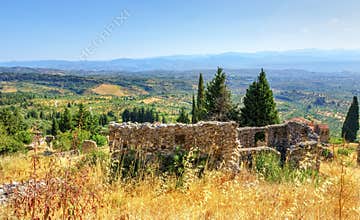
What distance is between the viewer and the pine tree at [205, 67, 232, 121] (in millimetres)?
27719

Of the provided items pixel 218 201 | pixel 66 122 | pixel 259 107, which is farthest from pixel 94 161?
pixel 66 122

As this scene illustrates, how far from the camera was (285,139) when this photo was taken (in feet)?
55.8

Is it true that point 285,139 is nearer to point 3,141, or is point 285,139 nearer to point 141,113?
point 3,141

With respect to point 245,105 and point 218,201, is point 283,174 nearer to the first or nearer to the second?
point 218,201

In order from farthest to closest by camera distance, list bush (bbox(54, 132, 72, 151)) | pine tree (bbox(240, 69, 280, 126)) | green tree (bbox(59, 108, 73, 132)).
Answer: green tree (bbox(59, 108, 73, 132)) < pine tree (bbox(240, 69, 280, 126)) < bush (bbox(54, 132, 72, 151))

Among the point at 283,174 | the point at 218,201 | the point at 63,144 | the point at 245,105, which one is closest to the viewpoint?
the point at 218,201

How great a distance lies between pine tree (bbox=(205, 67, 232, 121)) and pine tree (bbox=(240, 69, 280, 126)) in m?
1.78

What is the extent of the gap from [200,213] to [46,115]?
329 ft

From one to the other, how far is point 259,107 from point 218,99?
4087 mm

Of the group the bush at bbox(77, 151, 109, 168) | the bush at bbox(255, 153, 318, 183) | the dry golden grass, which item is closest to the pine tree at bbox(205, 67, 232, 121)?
the bush at bbox(77, 151, 109, 168)

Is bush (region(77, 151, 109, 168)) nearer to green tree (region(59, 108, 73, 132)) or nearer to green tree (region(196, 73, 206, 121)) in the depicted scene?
green tree (region(196, 73, 206, 121))

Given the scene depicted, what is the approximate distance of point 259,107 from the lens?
26641mm

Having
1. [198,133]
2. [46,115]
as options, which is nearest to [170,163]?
[198,133]

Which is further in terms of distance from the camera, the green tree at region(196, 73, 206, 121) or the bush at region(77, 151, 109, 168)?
the green tree at region(196, 73, 206, 121)
